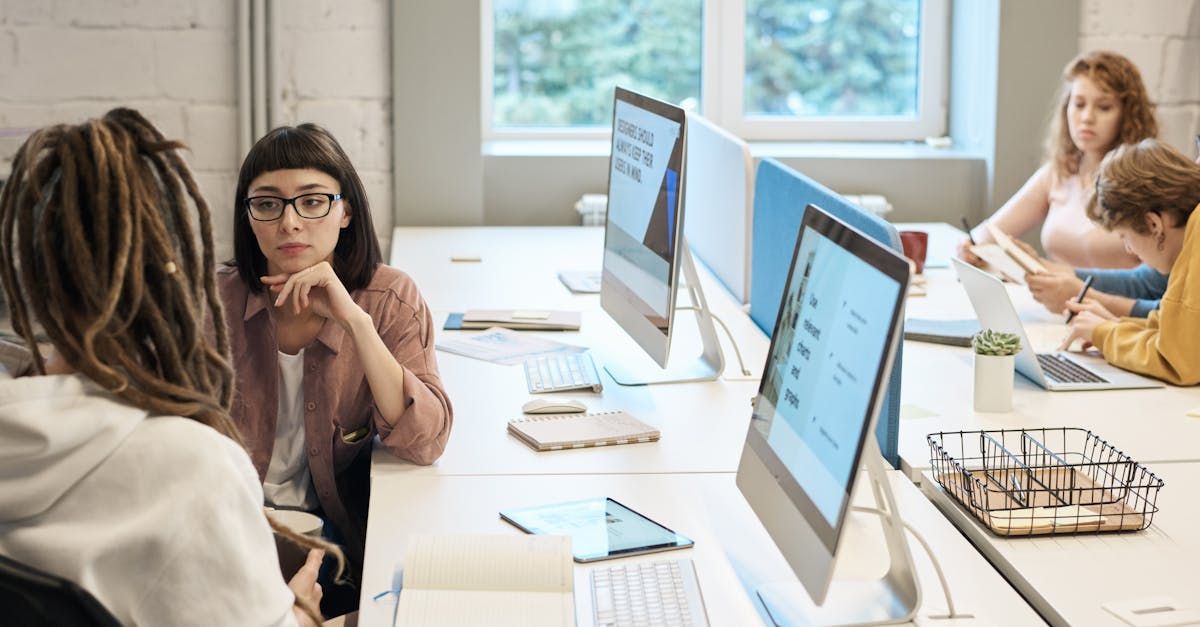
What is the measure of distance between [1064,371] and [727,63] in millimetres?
2000

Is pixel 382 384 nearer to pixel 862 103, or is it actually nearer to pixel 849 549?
pixel 849 549

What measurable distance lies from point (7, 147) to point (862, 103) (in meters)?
2.51

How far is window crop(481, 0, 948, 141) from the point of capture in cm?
410

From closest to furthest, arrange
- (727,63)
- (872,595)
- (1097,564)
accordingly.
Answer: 1. (872,595)
2. (1097,564)
3. (727,63)

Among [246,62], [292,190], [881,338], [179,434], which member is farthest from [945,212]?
[179,434]

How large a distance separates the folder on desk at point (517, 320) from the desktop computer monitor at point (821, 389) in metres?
1.18

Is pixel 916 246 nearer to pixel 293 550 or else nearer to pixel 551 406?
pixel 551 406

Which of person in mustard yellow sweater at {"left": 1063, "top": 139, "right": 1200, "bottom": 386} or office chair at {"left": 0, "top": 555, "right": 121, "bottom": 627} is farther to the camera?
person in mustard yellow sweater at {"left": 1063, "top": 139, "right": 1200, "bottom": 386}

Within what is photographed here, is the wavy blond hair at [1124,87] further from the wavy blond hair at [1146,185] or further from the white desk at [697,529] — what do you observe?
the white desk at [697,529]

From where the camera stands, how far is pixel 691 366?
2.38m

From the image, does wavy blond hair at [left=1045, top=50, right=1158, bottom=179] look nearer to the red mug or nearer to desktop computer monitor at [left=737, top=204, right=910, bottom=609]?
the red mug

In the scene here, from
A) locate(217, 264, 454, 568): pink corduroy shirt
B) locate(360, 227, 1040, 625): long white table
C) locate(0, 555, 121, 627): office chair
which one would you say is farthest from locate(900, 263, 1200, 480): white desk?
locate(0, 555, 121, 627): office chair

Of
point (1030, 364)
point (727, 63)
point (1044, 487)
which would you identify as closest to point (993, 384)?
point (1030, 364)

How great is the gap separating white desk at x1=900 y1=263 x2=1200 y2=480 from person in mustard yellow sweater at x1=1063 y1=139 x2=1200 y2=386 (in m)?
0.07
